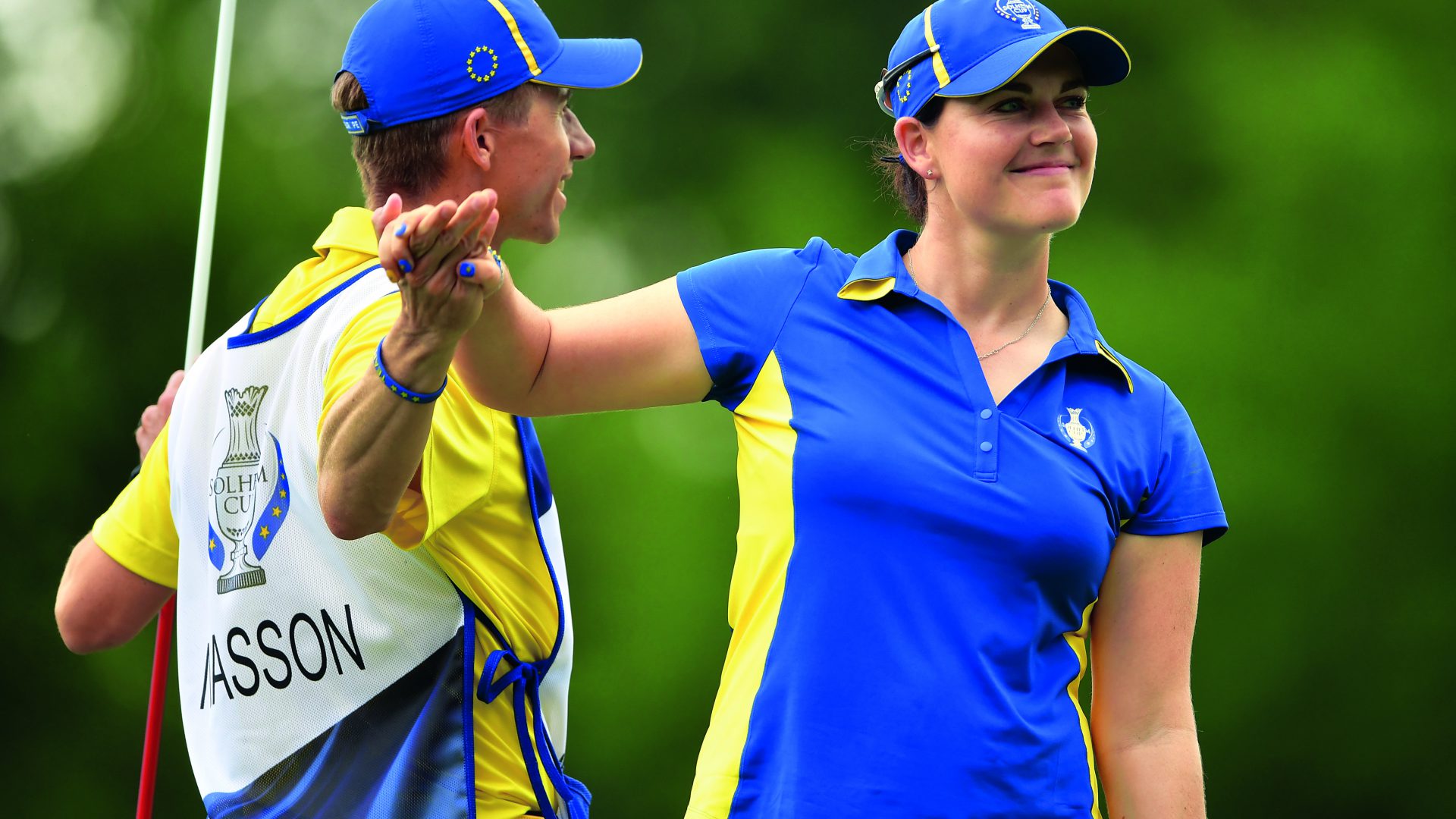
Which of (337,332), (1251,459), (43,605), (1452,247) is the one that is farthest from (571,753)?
(337,332)

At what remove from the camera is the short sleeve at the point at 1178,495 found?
1.93 meters

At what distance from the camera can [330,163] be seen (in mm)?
5742

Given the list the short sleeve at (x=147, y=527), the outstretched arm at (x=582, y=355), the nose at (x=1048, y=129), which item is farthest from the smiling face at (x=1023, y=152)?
A: the short sleeve at (x=147, y=527)

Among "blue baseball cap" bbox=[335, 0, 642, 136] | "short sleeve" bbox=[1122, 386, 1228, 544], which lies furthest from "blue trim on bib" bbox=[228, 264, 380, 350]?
"short sleeve" bbox=[1122, 386, 1228, 544]

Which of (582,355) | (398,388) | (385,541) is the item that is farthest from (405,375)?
(385,541)

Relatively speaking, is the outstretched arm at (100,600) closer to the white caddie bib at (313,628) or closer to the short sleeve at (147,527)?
the short sleeve at (147,527)

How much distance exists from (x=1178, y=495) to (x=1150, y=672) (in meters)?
0.22

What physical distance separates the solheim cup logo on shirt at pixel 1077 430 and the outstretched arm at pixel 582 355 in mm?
425

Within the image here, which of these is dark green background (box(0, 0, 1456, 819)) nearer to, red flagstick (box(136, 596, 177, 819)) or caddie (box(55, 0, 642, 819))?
red flagstick (box(136, 596, 177, 819))

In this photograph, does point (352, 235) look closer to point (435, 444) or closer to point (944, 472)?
point (435, 444)

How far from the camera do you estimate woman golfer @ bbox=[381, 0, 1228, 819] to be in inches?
69.4

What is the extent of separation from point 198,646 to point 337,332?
1.70ft

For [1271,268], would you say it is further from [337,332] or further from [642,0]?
[337,332]

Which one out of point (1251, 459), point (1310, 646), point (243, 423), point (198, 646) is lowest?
point (1310, 646)
